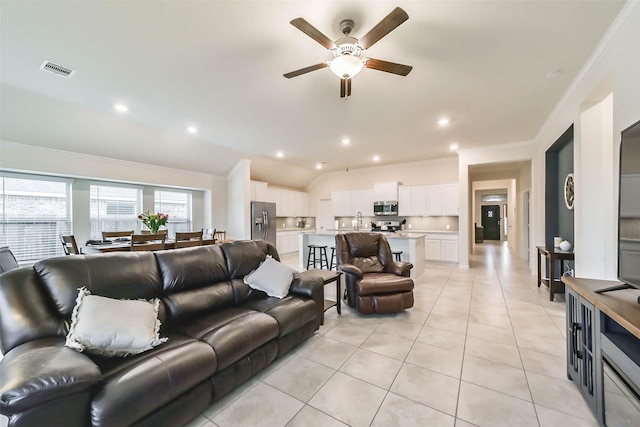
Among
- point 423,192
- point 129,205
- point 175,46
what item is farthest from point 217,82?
point 423,192

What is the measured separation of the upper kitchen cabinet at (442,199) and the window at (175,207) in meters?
6.60

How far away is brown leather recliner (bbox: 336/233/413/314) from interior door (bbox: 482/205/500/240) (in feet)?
42.2

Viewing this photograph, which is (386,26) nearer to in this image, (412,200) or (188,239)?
(188,239)

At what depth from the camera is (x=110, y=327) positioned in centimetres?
151

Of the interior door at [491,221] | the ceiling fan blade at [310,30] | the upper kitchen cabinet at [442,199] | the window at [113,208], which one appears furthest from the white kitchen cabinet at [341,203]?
the interior door at [491,221]

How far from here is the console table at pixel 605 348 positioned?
123 cm

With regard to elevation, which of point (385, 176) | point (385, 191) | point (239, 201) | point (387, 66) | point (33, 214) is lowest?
point (33, 214)

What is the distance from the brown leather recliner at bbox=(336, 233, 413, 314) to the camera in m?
3.15

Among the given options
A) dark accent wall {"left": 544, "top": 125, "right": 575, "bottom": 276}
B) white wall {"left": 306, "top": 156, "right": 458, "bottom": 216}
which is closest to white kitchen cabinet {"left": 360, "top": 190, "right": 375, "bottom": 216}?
white wall {"left": 306, "top": 156, "right": 458, "bottom": 216}

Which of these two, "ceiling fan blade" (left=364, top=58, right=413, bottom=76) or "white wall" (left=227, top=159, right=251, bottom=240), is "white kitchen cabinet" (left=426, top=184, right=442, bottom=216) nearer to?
"white wall" (left=227, top=159, right=251, bottom=240)

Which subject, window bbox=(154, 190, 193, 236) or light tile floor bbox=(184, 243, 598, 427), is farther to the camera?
window bbox=(154, 190, 193, 236)

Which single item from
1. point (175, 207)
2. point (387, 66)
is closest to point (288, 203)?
point (175, 207)

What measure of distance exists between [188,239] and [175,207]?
8.36 ft

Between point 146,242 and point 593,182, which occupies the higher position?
point 593,182
